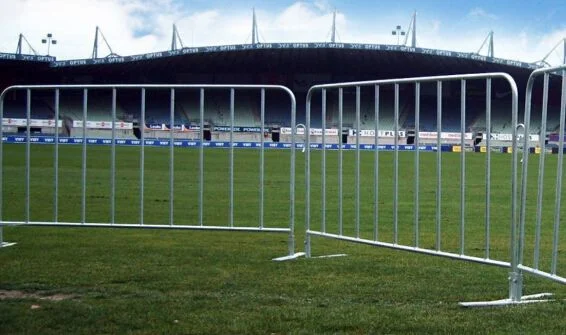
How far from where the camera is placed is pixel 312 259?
259 inches

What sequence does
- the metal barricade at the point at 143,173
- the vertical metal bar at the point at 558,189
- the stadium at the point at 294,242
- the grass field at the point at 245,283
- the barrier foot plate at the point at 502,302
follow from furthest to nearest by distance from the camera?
the metal barricade at the point at 143,173
the vertical metal bar at the point at 558,189
the barrier foot plate at the point at 502,302
the stadium at the point at 294,242
the grass field at the point at 245,283

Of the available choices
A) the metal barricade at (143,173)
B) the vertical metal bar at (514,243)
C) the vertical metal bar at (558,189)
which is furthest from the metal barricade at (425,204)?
the metal barricade at (143,173)

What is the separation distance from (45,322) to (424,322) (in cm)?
218

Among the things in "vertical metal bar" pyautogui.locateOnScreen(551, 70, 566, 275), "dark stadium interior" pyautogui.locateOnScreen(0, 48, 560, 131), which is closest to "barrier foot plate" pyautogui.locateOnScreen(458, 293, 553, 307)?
"vertical metal bar" pyautogui.locateOnScreen(551, 70, 566, 275)

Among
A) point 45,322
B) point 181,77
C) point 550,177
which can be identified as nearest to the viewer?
point 45,322

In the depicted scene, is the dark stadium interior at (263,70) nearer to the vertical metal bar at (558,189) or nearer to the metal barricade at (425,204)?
the metal barricade at (425,204)

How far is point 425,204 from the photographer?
14.0m

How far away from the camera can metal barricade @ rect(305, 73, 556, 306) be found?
5254 mm

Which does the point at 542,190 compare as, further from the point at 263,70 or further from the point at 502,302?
the point at 263,70

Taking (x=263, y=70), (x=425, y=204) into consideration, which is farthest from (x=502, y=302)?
(x=263, y=70)

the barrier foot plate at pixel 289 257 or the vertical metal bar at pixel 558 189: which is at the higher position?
the vertical metal bar at pixel 558 189

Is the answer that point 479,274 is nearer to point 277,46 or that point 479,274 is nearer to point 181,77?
point 277,46

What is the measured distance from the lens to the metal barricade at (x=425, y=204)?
5.25m

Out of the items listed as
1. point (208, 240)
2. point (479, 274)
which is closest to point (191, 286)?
point (479, 274)
